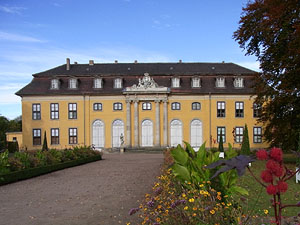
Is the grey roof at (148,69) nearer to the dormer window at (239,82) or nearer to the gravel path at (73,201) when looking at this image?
the dormer window at (239,82)

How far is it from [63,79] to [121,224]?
106 feet

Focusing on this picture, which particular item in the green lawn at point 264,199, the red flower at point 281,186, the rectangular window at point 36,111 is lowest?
the green lawn at point 264,199

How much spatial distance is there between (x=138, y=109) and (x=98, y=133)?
5.03 meters

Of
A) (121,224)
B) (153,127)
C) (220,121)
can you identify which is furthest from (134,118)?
(121,224)

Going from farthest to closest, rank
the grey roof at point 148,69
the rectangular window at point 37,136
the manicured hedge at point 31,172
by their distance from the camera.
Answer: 1. the grey roof at point 148,69
2. the rectangular window at point 37,136
3. the manicured hedge at point 31,172

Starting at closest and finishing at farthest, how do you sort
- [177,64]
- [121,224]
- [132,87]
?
[121,224], [132,87], [177,64]

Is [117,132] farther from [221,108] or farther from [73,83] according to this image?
[221,108]

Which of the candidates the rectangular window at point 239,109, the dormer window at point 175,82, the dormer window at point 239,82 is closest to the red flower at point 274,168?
the dormer window at point 175,82

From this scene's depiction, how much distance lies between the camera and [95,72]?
3797 cm

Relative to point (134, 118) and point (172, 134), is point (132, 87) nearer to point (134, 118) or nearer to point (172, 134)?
point (134, 118)

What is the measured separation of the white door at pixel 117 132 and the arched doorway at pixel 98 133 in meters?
1.18

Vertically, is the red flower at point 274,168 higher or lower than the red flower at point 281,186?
higher

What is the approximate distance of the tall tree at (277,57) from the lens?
17.3 meters

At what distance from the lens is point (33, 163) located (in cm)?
1695
